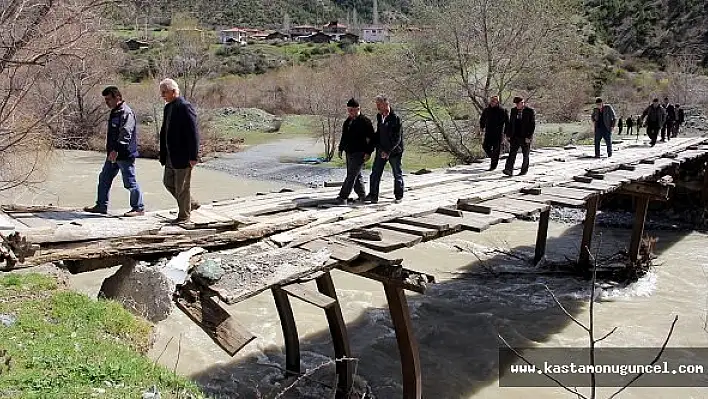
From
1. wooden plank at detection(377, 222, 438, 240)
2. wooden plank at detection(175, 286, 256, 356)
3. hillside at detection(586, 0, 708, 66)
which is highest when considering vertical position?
hillside at detection(586, 0, 708, 66)

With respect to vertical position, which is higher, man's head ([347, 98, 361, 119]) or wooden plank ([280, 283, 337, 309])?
man's head ([347, 98, 361, 119])

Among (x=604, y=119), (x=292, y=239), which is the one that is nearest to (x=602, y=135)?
(x=604, y=119)

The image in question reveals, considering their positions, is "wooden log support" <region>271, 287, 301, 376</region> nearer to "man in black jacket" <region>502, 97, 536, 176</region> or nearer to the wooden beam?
"man in black jacket" <region>502, 97, 536, 176</region>

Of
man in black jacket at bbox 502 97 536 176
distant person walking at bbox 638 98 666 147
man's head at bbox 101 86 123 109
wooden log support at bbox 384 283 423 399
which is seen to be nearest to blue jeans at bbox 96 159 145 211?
man's head at bbox 101 86 123 109

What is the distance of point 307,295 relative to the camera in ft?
16.8

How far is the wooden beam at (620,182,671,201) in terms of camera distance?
11.1 m

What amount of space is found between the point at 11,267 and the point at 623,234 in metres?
15.7

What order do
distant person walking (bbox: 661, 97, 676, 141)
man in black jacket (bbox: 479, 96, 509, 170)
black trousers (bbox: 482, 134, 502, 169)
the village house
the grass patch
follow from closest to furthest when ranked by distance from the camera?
the grass patch < man in black jacket (bbox: 479, 96, 509, 170) < black trousers (bbox: 482, 134, 502, 169) < distant person walking (bbox: 661, 97, 676, 141) < the village house

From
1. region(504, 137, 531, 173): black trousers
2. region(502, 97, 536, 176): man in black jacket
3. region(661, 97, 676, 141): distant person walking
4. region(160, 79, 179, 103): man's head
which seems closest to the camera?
region(160, 79, 179, 103): man's head

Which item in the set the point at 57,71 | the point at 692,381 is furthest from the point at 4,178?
the point at 692,381

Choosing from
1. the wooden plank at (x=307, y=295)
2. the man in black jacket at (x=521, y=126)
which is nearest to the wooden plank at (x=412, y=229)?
the wooden plank at (x=307, y=295)

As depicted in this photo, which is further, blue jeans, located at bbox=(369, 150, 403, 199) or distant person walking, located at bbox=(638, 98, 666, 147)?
distant person walking, located at bbox=(638, 98, 666, 147)

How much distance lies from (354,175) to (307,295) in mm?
2605

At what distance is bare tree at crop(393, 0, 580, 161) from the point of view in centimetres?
2048
